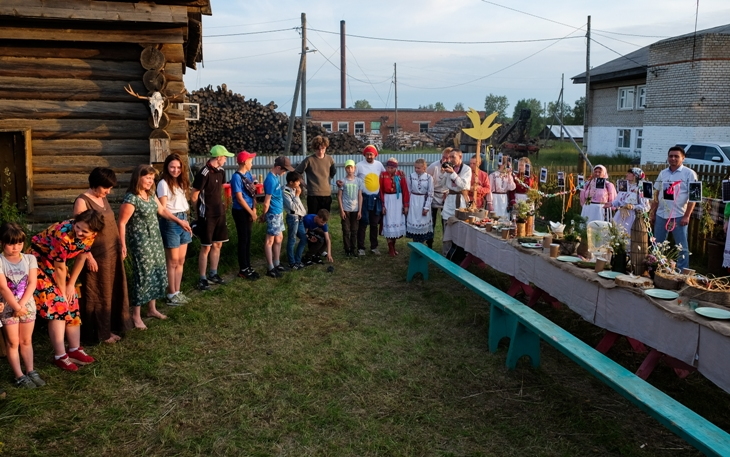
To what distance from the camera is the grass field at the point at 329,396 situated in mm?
3867

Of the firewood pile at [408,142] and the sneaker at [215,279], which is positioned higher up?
the firewood pile at [408,142]

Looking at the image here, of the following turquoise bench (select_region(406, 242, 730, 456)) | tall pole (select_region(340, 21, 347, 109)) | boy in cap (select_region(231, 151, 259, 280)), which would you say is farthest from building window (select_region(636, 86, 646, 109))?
boy in cap (select_region(231, 151, 259, 280))

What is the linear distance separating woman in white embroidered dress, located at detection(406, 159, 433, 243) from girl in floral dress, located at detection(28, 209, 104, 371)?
16.9 ft

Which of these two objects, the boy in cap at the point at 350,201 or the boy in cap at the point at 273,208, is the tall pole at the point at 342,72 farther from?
the boy in cap at the point at 273,208

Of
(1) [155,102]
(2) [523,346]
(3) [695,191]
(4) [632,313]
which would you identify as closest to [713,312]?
(4) [632,313]

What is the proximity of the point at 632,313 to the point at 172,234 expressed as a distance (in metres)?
4.56

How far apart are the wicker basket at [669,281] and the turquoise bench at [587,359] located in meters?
0.78

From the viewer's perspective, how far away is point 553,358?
17.5 feet

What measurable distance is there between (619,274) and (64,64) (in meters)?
7.29

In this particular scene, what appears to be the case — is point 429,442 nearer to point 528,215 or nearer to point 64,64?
point 528,215

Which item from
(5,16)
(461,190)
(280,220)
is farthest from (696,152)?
(5,16)

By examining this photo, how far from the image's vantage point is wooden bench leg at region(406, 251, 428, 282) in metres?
7.95

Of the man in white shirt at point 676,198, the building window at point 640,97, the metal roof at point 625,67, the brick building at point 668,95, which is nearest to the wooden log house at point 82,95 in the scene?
the man in white shirt at point 676,198

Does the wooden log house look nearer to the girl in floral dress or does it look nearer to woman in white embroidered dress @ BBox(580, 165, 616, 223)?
the girl in floral dress
